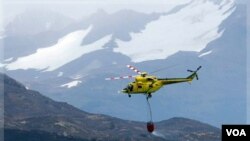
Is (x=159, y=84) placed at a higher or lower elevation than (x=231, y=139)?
higher

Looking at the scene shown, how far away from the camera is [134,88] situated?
145875mm

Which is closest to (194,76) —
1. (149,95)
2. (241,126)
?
(149,95)

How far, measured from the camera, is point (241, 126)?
78.8m

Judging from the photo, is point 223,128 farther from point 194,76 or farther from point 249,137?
point 194,76

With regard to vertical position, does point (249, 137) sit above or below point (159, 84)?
below

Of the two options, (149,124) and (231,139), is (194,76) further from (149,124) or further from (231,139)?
(231,139)

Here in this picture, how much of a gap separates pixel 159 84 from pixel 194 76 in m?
24.1

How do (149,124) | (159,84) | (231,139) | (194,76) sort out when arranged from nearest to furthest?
(231,139)
(149,124)
(159,84)
(194,76)

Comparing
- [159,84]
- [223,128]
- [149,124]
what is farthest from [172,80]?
[223,128]

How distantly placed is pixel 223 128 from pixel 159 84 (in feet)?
229

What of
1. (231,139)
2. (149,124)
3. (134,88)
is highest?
(134,88)

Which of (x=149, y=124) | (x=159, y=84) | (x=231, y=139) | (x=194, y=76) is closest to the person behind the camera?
(x=231, y=139)

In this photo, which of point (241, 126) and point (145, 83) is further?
point (145, 83)

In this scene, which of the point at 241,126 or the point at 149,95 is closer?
the point at 241,126
